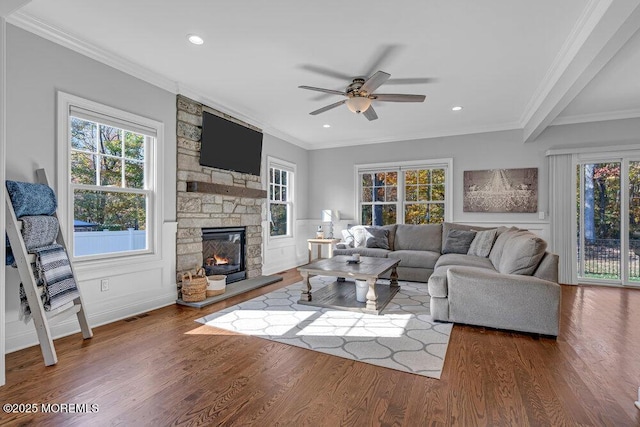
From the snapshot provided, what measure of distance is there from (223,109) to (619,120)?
5859 mm

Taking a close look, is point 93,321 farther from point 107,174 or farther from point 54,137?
point 54,137

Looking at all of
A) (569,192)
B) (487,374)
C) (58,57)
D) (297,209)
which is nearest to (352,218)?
(297,209)

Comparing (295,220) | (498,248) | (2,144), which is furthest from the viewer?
(295,220)

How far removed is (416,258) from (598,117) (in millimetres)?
3484

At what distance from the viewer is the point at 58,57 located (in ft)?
9.05

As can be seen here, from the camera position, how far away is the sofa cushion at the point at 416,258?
488 centimetres

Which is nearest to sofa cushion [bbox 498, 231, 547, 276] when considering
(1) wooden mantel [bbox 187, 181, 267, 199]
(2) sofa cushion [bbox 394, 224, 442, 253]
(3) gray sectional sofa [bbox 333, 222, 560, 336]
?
(3) gray sectional sofa [bbox 333, 222, 560, 336]

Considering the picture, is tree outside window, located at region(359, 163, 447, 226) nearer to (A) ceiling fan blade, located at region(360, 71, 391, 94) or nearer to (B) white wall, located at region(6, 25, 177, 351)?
(A) ceiling fan blade, located at region(360, 71, 391, 94)

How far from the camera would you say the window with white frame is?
2918mm

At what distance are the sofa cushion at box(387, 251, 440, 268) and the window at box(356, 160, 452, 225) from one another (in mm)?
1185

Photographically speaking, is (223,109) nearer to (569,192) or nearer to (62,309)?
(62,309)

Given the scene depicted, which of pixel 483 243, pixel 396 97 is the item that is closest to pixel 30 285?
pixel 396 97

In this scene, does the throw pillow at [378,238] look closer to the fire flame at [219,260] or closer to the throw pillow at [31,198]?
the fire flame at [219,260]

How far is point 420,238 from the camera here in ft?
17.9
